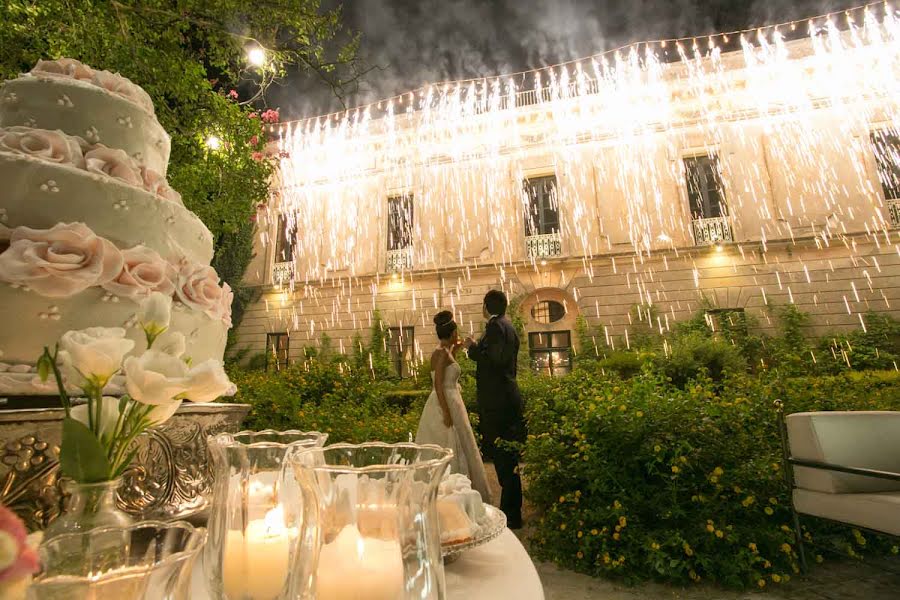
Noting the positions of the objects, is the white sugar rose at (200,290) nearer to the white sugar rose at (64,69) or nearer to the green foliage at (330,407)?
the white sugar rose at (64,69)

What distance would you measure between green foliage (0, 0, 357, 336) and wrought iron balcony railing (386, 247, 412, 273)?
8095 millimetres

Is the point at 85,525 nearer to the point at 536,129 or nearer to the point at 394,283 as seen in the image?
the point at 394,283

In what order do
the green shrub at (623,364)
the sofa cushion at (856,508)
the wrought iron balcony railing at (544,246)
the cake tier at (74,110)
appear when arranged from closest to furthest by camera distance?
the cake tier at (74,110) → the sofa cushion at (856,508) → the green shrub at (623,364) → the wrought iron balcony railing at (544,246)

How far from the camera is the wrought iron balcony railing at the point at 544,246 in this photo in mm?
13938

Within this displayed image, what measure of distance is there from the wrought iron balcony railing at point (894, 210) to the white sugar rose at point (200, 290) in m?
16.1

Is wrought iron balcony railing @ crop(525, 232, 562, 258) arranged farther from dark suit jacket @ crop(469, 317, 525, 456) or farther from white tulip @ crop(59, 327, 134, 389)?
white tulip @ crop(59, 327, 134, 389)

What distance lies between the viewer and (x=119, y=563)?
1.90ft

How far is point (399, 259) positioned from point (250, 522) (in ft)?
47.6

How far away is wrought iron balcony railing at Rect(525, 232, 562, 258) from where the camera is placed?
45.7 ft

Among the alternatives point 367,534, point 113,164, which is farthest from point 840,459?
point 113,164

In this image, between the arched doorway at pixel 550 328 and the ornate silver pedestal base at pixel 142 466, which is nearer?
the ornate silver pedestal base at pixel 142 466

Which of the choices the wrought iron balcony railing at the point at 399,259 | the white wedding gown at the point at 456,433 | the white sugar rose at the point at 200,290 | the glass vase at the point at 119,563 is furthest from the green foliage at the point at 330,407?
the wrought iron balcony railing at the point at 399,259

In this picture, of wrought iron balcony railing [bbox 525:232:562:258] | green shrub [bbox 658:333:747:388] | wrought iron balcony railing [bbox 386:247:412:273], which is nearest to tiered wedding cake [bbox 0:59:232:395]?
green shrub [bbox 658:333:747:388]

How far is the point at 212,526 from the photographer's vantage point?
812mm
